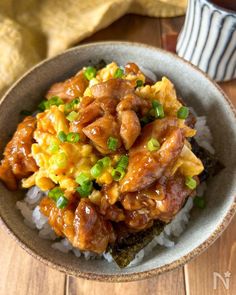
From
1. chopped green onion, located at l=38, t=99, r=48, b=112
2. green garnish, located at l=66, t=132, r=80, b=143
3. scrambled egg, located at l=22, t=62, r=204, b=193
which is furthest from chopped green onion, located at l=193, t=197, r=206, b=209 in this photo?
chopped green onion, located at l=38, t=99, r=48, b=112

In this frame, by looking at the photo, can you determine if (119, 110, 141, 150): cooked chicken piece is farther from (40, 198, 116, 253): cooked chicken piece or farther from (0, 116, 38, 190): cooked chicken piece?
(0, 116, 38, 190): cooked chicken piece

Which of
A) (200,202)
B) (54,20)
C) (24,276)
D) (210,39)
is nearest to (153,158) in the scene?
(200,202)

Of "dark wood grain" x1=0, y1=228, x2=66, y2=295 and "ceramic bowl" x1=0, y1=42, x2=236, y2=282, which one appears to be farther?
"dark wood grain" x1=0, y1=228, x2=66, y2=295

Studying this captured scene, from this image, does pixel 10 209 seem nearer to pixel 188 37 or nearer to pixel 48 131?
pixel 48 131

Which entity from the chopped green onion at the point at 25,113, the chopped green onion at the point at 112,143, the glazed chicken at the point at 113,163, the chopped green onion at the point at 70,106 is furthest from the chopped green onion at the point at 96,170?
the chopped green onion at the point at 25,113

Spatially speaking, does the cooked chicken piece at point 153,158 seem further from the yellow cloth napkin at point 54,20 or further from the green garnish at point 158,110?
the yellow cloth napkin at point 54,20

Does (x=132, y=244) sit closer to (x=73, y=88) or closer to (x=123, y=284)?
(x=123, y=284)
